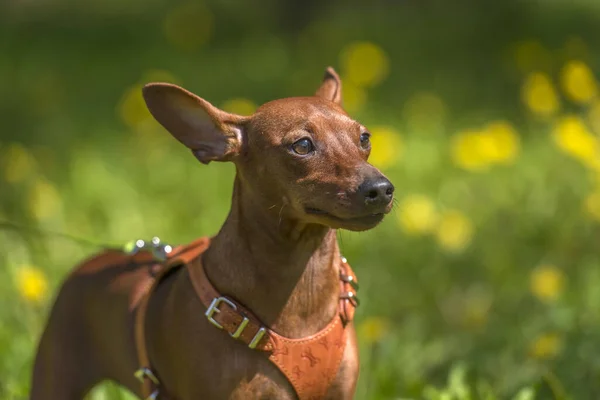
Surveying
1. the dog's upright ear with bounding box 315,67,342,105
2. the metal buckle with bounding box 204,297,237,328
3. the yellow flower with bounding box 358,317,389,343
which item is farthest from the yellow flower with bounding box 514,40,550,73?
the metal buckle with bounding box 204,297,237,328

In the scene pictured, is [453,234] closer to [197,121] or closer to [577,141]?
[577,141]

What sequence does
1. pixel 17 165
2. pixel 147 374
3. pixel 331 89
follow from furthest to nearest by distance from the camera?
pixel 17 165, pixel 331 89, pixel 147 374

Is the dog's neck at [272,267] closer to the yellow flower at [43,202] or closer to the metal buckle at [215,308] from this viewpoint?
the metal buckle at [215,308]

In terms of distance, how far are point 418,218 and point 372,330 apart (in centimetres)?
123

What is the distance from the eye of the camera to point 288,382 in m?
2.65

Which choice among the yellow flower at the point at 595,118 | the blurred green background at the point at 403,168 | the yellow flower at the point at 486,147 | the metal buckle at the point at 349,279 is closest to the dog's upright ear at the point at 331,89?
the metal buckle at the point at 349,279

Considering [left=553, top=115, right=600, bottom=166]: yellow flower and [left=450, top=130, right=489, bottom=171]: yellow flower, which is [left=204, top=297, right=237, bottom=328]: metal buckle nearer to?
[left=553, top=115, right=600, bottom=166]: yellow flower

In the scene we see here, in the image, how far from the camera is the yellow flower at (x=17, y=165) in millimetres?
6016

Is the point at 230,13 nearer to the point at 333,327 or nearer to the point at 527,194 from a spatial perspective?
the point at 527,194

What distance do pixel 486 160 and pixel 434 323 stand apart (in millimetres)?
895

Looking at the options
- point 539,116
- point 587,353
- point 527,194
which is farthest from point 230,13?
point 587,353

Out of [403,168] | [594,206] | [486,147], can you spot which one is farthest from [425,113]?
[594,206]

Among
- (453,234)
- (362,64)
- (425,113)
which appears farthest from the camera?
(425,113)

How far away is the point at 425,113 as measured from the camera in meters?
6.82
